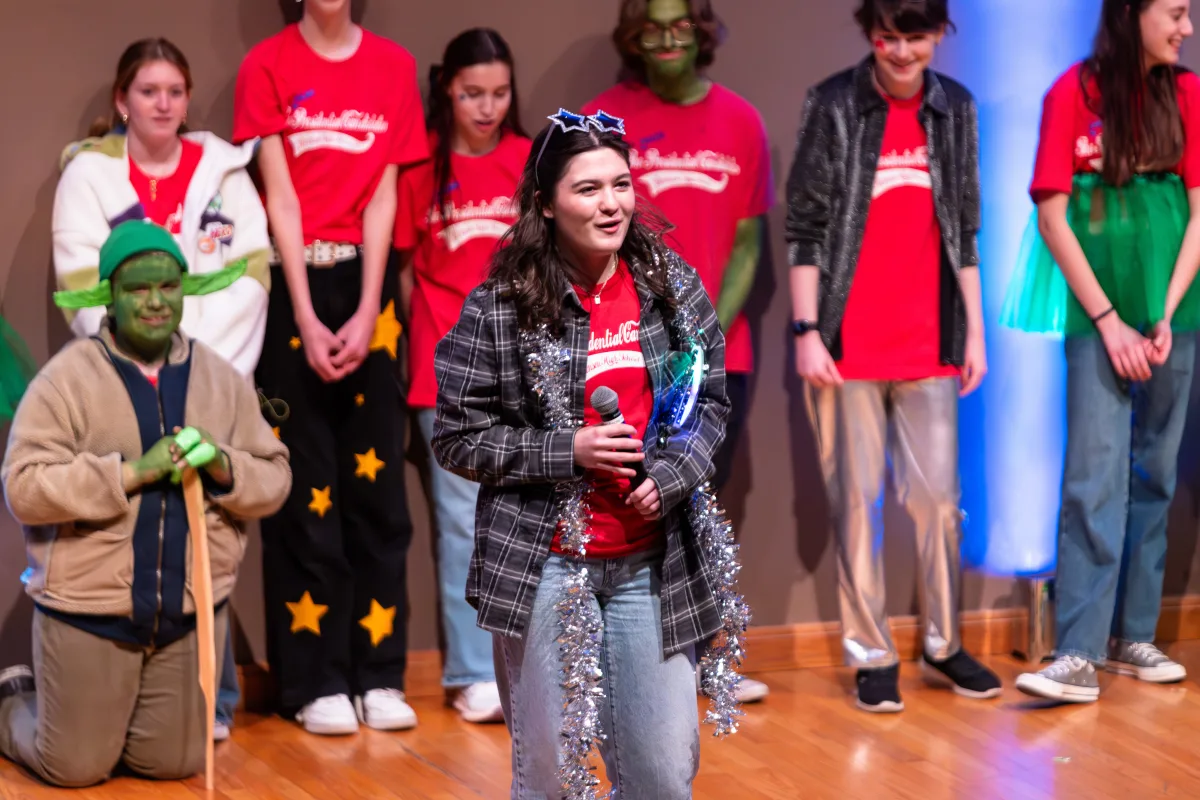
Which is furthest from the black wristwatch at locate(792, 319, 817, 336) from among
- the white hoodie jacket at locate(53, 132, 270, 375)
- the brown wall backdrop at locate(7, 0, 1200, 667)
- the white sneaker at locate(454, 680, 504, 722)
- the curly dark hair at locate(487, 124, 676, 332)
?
the curly dark hair at locate(487, 124, 676, 332)

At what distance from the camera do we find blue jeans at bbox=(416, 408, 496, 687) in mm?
4340

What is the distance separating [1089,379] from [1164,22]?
0.98 meters

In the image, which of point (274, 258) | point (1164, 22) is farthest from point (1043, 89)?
point (274, 258)

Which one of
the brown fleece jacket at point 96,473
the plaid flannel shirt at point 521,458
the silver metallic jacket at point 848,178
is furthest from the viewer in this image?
the silver metallic jacket at point 848,178

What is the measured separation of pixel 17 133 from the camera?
4176 millimetres

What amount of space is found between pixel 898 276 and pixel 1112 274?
0.62 metres

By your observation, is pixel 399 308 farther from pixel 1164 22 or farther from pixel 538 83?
pixel 1164 22

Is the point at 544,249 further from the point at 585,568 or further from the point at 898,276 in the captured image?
the point at 898,276

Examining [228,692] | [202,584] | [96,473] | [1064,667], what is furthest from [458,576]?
[1064,667]

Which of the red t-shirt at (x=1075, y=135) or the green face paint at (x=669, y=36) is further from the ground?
the green face paint at (x=669, y=36)

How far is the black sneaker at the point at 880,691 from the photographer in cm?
428

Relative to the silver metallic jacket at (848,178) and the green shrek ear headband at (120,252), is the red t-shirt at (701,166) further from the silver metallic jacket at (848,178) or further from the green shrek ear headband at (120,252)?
the green shrek ear headband at (120,252)

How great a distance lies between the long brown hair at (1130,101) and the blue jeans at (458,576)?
197cm

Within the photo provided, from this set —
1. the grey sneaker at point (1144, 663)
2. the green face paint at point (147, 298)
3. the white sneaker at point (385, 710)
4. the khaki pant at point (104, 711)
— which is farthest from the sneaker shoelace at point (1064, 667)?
Answer: the green face paint at point (147, 298)
